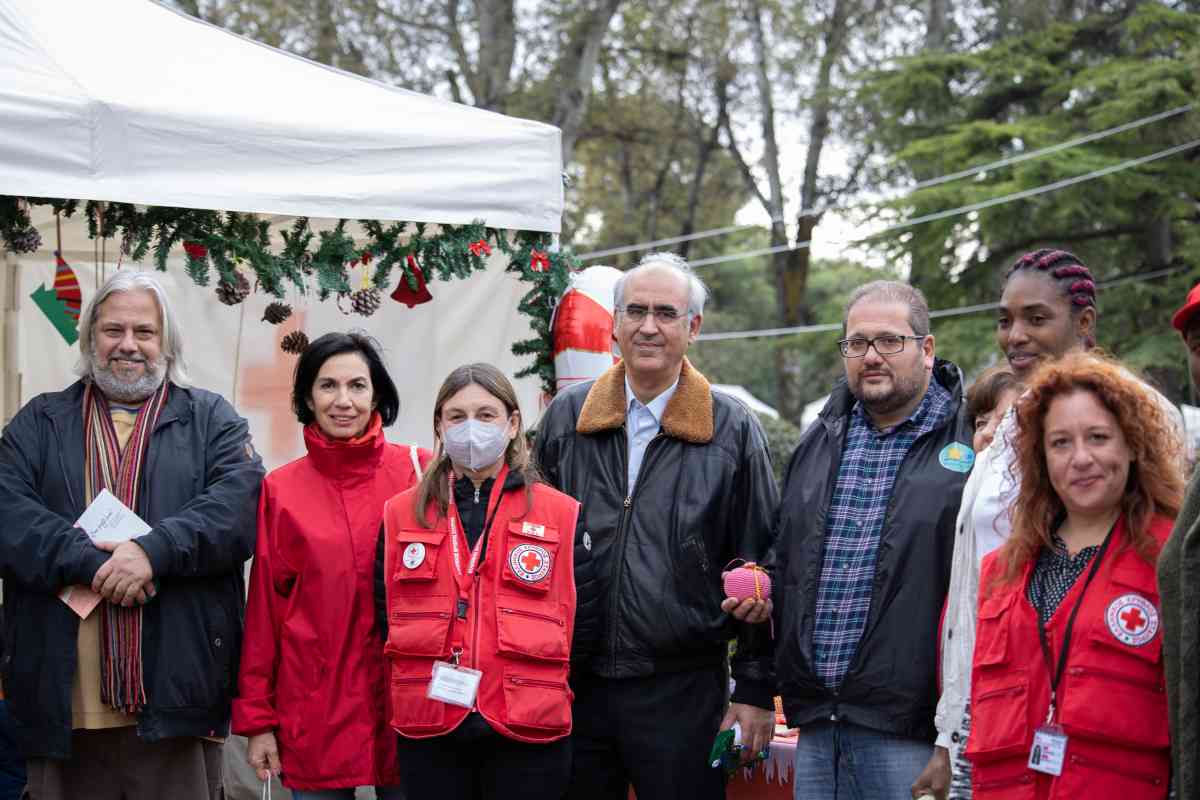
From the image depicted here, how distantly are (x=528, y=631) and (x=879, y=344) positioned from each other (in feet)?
4.15

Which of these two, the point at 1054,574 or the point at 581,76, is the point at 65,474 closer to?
the point at 1054,574

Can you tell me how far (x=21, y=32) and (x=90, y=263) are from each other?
2.91 meters

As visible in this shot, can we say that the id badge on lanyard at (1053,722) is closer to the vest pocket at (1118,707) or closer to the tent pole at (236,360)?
the vest pocket at (1118,707)

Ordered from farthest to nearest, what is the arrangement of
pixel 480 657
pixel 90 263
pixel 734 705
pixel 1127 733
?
pixel 90 263, pixel 734 705, pixel 480 657, pixel 1127 733

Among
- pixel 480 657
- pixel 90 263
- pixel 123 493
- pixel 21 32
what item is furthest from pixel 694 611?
pixel 90 263

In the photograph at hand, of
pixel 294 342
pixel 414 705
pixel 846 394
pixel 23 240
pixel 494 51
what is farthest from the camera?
pixel 494 51

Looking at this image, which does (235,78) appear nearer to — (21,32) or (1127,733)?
(21,32)

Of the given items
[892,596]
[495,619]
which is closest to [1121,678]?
[892,596]

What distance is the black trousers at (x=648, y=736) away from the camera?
362cm

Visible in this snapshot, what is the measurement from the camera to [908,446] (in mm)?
3516

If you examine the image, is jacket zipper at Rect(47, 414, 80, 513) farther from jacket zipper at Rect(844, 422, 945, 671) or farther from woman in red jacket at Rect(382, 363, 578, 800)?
jacket zipper at Rect(844, 422, 945, 671)

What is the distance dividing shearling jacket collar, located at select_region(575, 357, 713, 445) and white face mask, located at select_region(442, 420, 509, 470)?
1.15ft

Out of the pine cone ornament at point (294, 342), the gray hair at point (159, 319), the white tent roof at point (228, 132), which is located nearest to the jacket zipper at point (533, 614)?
the gray hair at point (159, 319)

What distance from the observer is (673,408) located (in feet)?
12.7
